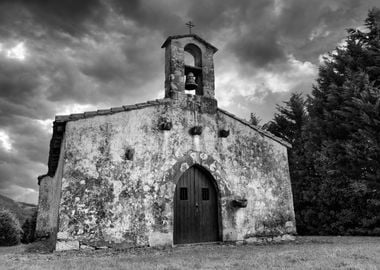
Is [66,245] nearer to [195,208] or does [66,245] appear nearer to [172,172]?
[172,172]

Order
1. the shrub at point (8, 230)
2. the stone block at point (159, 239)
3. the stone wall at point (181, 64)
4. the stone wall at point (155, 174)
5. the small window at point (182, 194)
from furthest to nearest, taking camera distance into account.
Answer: the shrub at point (8, 230) < the stone wall at point (181, 64) < the small window at point (182, 194) < the stone block at point (159, 239) < the stone wall at point (155, 174)

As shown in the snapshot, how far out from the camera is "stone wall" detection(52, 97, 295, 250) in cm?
766

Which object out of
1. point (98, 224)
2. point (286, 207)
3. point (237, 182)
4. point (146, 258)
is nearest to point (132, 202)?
point (98, 224)

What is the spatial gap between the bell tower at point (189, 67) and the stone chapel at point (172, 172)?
3cm

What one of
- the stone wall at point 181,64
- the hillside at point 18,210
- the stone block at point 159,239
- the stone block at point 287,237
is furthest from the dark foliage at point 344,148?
the hillside at point 18,210

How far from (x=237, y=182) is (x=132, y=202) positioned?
3.52 metres

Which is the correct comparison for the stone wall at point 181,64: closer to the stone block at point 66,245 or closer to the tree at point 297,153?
the stone block at point 66,245

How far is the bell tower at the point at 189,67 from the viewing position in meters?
9.91

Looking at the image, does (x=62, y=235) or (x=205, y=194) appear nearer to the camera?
(x=62, y=235)

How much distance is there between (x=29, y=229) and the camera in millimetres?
14938

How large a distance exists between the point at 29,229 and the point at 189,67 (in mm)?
11318

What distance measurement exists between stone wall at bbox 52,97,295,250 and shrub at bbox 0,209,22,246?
674 centimetres

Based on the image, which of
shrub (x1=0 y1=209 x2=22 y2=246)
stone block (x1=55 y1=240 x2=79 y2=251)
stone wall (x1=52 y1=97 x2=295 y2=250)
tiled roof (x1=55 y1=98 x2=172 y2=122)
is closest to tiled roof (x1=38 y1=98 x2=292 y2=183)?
tiled roof (x1=55 y1=98 x2=172 y2=122)

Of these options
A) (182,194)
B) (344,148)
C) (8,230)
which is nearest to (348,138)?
(344,148)
